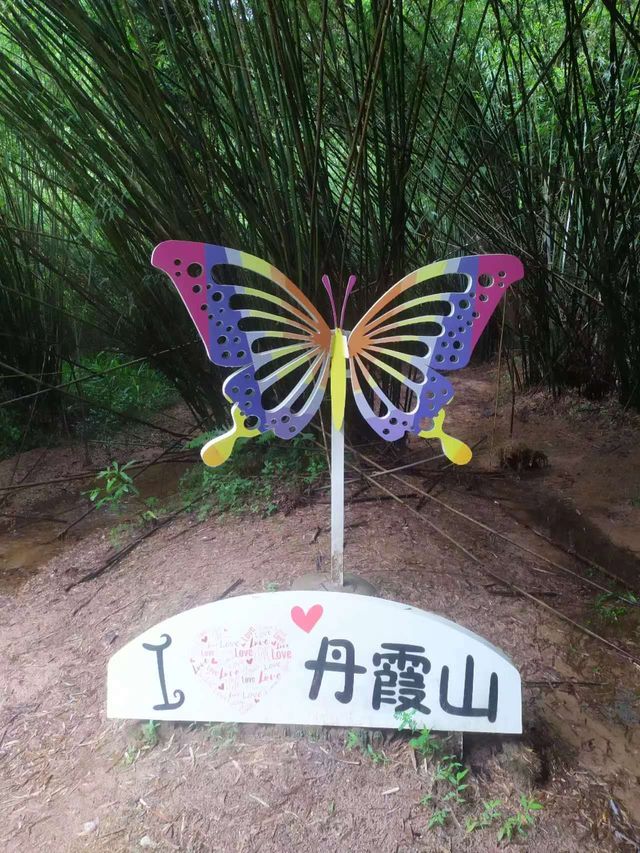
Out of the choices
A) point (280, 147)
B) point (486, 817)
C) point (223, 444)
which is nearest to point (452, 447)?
point (223, 444)

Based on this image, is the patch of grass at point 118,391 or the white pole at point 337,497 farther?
the patch of grass at point 118,391

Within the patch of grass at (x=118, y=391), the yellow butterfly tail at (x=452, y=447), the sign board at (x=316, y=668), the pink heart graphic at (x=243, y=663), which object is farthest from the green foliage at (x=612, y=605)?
the patch of grass at (x=118, y=391)

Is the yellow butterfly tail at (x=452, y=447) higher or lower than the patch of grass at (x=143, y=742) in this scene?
higher

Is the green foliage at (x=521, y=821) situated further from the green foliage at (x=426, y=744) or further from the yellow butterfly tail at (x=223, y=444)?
the yellow butterfly tail at (x=223, y=444)

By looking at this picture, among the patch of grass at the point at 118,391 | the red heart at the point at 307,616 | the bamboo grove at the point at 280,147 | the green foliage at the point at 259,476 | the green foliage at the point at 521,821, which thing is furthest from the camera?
the patch of grass at the point at 118,391

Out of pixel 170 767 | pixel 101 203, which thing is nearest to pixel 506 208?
pixel 101 203

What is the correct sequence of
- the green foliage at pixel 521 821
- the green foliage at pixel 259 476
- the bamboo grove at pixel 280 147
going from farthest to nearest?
1. the green foliage at pixel 259 476
2. the bamboo grove at pixel 280 147
3. the green foliage at pixel 521 821
